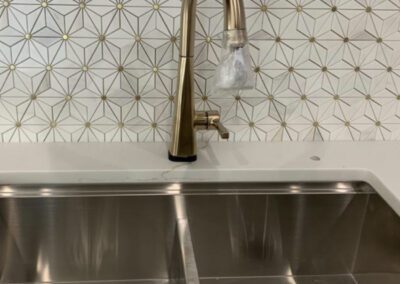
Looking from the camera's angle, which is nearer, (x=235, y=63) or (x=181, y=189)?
(x=235, y=63)

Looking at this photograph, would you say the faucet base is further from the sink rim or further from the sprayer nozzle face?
the sprayer nozzle face

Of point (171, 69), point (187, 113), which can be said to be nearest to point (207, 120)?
point (187, 113)

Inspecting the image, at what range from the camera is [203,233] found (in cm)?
93

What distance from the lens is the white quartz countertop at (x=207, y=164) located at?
874mm

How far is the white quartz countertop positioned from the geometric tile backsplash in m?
0.04

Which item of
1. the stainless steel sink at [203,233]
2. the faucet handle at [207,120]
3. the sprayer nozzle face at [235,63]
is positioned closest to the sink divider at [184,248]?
the stainless steel sink at [203,233]

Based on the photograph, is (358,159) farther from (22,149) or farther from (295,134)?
(22,149)

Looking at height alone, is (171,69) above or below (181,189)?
above

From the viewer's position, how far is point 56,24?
0.91 metres

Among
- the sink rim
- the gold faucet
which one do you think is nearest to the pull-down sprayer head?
the gold faucet

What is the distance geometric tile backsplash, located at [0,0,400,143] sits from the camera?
0.92m

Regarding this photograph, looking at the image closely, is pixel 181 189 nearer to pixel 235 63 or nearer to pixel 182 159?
pixel 182 159

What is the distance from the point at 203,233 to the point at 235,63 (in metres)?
0.35

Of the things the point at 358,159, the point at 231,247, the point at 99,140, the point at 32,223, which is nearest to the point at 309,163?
the point at 358,159
